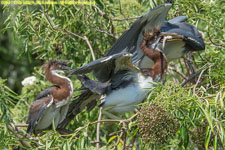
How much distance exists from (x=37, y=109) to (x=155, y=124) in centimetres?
184

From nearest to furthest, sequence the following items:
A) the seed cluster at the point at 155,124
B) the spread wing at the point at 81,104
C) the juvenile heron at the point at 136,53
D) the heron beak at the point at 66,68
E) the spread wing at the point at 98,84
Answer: the seed cluster at the point at 155,124
the spread wing at the point at 98,84
the juvenile heron at the point at 136,53
the spread wing at the point at 81,104
the heron beak at the point at 66,68


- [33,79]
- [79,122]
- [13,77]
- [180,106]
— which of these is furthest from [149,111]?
[13,77]

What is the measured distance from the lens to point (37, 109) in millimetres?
3723

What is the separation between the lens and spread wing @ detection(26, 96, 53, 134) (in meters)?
3.66

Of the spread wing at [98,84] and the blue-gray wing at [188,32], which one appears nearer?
the spread wing at [98,84]

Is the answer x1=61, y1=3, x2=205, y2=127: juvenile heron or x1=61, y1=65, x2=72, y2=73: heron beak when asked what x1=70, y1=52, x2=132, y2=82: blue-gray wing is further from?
x1=61, y1=65, x2=72, y2=73: heron beak

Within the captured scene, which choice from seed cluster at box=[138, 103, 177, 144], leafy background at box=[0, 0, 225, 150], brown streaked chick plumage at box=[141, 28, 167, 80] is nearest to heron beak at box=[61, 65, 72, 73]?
leafy background at box=[0, 0, 225, 150]

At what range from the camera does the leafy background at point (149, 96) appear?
7.25 ft

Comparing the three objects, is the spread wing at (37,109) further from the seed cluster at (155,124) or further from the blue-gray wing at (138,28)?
the seed cluster at (155,124)

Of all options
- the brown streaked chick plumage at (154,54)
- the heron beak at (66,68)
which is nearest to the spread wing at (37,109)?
the heron beak at (66,68)

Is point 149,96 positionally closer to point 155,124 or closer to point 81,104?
point 155,124

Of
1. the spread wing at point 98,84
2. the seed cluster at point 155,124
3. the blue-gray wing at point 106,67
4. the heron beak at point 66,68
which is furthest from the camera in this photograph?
the heron beak at point 66,68

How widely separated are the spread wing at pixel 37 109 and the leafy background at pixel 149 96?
0.14 m

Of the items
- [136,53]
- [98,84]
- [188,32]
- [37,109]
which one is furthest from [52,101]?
[188,32]
